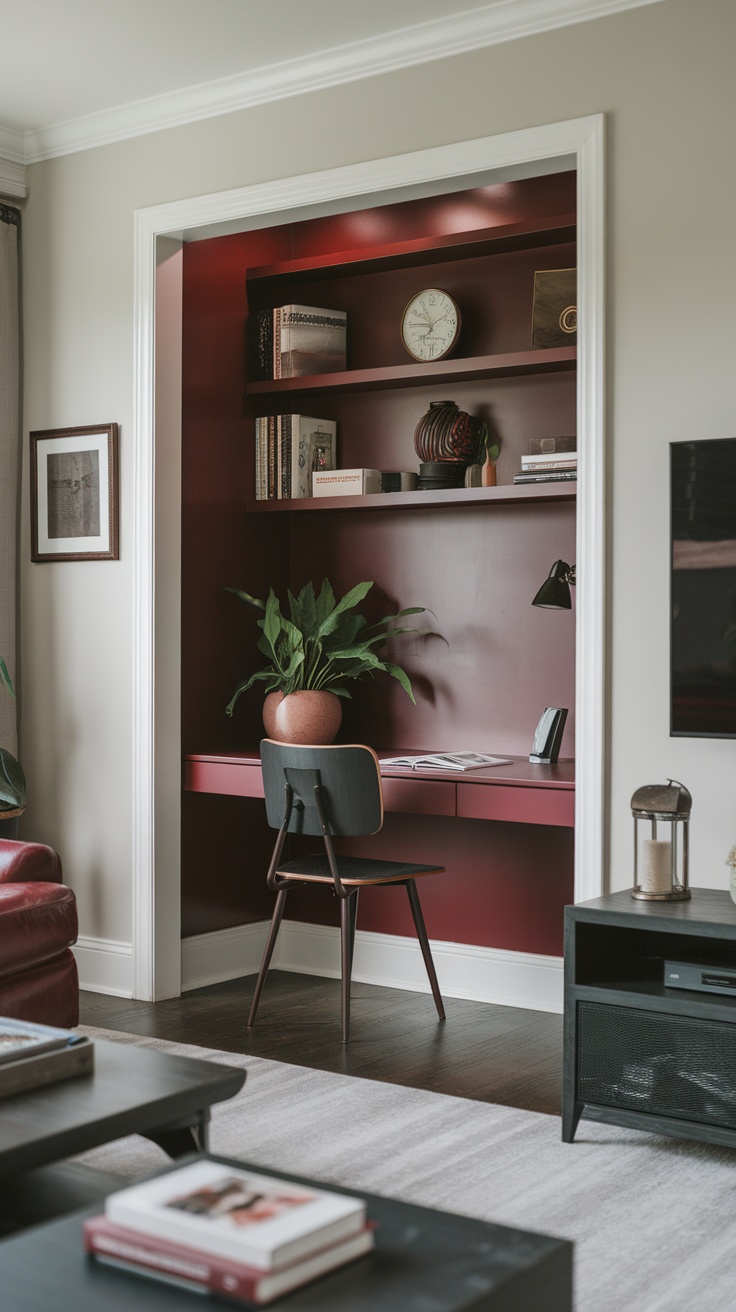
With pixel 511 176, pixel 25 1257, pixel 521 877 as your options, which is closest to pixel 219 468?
pixel 511 176

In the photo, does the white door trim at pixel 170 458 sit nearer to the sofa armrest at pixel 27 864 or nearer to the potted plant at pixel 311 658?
the potted plant at pixel 311 658

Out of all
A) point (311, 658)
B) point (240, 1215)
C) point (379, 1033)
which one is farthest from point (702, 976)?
point (311, 658)

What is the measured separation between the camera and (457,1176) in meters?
2.74

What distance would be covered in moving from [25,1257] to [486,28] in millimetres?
3241

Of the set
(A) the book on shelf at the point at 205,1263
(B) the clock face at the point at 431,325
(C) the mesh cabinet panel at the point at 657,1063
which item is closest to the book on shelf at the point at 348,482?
(B) the clock face at the point at 431,325

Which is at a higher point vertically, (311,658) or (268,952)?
(311,658)

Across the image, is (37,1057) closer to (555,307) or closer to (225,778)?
(225,778)

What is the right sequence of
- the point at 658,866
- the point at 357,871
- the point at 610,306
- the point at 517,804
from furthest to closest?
the point at 357,871 < the point at 517,804 < the point at 610,306 < the point at 658,866

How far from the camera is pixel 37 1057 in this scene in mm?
2139

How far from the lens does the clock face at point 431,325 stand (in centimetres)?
428

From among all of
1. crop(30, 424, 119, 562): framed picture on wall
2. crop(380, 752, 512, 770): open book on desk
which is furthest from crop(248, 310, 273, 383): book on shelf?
crop(380, 752, 512, 770): open book on desk

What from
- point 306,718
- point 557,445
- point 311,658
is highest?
point 557,445

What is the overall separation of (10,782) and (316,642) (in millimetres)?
1087

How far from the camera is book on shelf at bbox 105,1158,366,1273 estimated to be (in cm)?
137
